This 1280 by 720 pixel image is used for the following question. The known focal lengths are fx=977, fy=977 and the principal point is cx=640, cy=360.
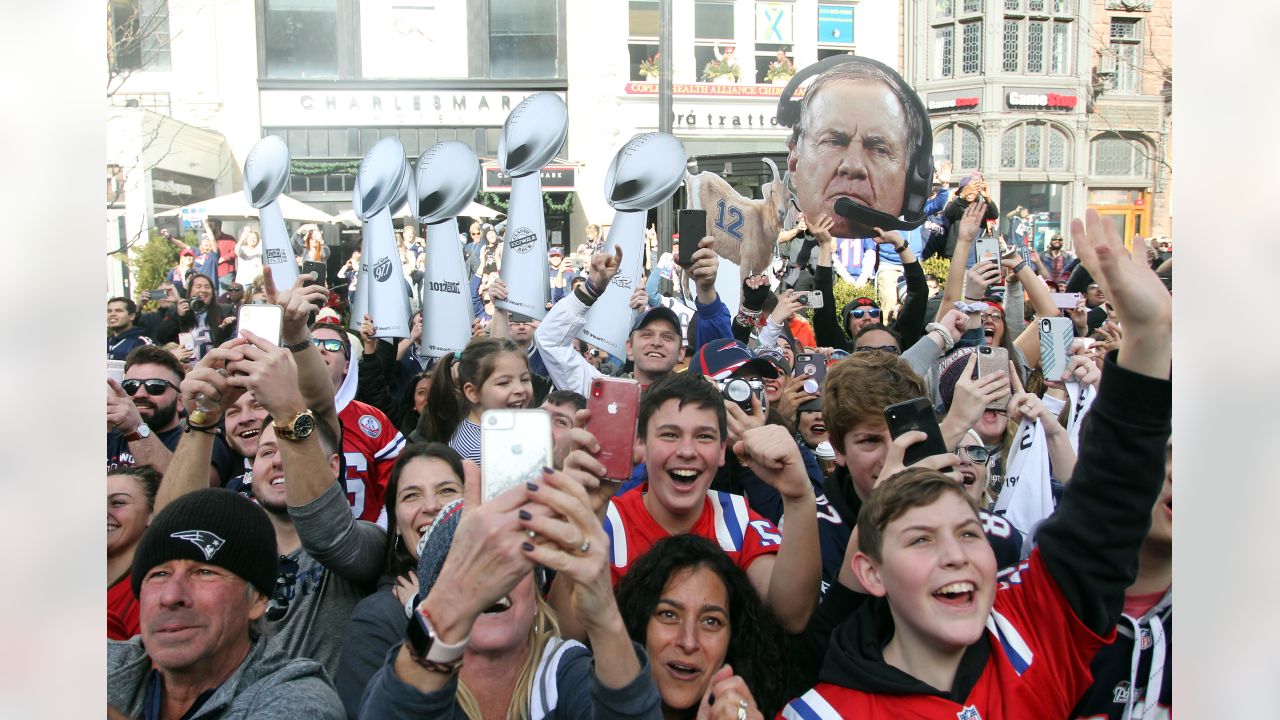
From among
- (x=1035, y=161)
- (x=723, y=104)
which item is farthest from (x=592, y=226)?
(x=1035, y=161)

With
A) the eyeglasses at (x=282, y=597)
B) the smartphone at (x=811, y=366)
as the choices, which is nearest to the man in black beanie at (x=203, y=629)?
the eyeglasses at (x=282, y=597)

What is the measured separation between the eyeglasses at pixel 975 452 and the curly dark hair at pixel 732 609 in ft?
3.05

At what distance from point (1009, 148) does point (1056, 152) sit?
0.36 metres

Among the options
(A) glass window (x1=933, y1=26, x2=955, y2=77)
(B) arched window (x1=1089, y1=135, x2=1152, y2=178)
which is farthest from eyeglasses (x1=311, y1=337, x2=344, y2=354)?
(B) arched window (x1=1089, y1=135, x2=1152, y2=178)

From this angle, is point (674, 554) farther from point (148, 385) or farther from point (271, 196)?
point (271, 196)

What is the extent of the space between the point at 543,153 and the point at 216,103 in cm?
269

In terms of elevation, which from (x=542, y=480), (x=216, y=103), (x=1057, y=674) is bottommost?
(x=1057, y=674)

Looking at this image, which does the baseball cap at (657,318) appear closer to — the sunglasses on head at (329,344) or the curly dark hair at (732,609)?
the sunglasses on head at (329,344)

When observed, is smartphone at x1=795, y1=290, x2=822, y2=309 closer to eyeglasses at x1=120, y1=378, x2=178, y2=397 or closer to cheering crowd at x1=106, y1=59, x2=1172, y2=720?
cheering crowd at x1=106, y1=59, x2=1172, y2=720

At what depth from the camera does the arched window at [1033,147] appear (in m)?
5.39

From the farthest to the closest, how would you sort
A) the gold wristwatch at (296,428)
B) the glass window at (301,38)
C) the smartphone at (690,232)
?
the glass window at (301,38), the smartphone at (690,232), the gold wristwatch at (296,428)

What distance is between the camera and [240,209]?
6711 millimetres

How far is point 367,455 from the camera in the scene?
4109mm
